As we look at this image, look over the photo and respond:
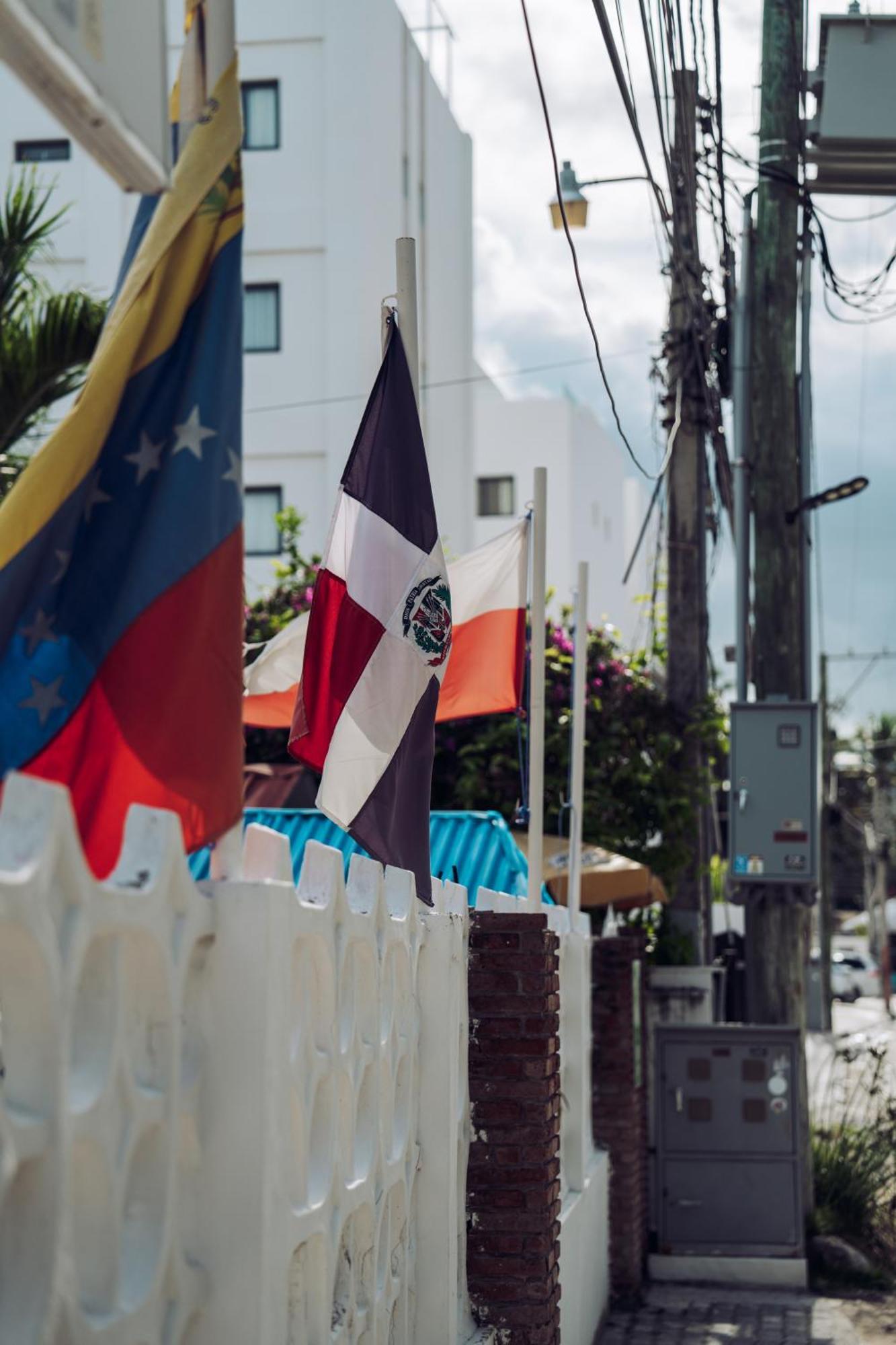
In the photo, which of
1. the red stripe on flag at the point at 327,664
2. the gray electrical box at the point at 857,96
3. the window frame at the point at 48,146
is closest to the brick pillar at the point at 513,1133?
the red stripe on flag at the point at 327,664

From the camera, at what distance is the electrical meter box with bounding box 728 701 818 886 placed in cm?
1272

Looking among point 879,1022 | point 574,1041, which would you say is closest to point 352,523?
point 574,1041

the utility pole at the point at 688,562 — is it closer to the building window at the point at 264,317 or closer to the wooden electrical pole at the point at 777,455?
the wooden electrical pole at the point at 777,455

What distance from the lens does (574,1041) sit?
9.28 metres

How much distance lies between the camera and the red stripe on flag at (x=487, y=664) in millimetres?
8195

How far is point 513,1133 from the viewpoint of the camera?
6.64m

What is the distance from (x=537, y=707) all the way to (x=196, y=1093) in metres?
4.44

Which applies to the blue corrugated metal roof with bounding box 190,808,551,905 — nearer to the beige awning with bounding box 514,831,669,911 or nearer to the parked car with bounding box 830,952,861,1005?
the beige awning with bounding box 514,831,669,911

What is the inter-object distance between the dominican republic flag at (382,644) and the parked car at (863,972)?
53810 mm

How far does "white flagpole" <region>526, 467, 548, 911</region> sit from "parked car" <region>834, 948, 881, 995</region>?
5175 centimetres

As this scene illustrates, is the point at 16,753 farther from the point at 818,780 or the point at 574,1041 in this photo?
the point at 818,780

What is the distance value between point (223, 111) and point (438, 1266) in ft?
12.0

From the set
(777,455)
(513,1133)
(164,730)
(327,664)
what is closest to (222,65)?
(164,730)

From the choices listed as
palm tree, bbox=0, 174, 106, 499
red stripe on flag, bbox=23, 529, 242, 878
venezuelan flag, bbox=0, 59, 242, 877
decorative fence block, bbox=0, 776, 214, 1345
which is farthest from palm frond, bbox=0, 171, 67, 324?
decorative fence block, bbox=0, 776, 214, 1345
